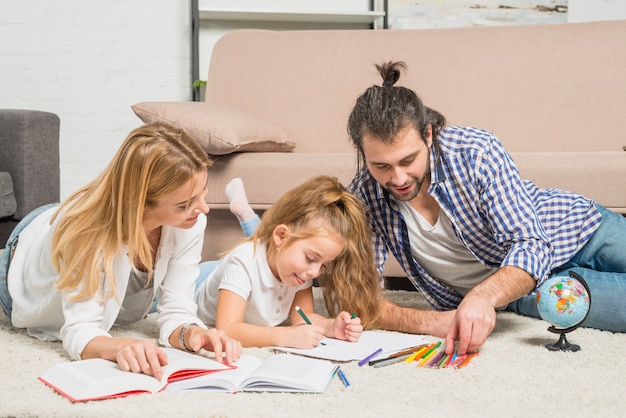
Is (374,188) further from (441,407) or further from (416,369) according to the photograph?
(441,407)

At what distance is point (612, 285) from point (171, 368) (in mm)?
1171

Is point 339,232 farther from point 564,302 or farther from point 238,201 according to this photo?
point 238,201

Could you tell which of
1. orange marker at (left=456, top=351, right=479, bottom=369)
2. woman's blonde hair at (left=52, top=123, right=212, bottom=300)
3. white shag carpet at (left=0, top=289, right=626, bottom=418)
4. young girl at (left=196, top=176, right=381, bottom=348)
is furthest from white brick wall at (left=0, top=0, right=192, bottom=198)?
orange marker at (left=456, top=351, right=479, bottom=369)

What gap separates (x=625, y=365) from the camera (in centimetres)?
156

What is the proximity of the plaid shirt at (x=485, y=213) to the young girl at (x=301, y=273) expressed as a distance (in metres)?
0.12

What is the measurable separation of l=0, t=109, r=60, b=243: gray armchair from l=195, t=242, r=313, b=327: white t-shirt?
1.69 meters

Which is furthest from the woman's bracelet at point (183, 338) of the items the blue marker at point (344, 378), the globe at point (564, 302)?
the globe at point (564, 302)

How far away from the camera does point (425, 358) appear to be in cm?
155

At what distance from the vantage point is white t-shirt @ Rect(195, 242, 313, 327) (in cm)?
174

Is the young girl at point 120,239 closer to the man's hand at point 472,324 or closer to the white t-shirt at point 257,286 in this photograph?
the white t-shirt at point 257,286

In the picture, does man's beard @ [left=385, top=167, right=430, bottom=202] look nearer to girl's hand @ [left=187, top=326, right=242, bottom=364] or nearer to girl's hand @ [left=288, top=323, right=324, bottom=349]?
girl's hand @ [left=288, top=323, right=324, bottom=349]

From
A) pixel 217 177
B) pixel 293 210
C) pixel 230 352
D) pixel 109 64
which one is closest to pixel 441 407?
pixel 230 352

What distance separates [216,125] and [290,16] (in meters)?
1.86

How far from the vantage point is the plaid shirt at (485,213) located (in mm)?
1739
